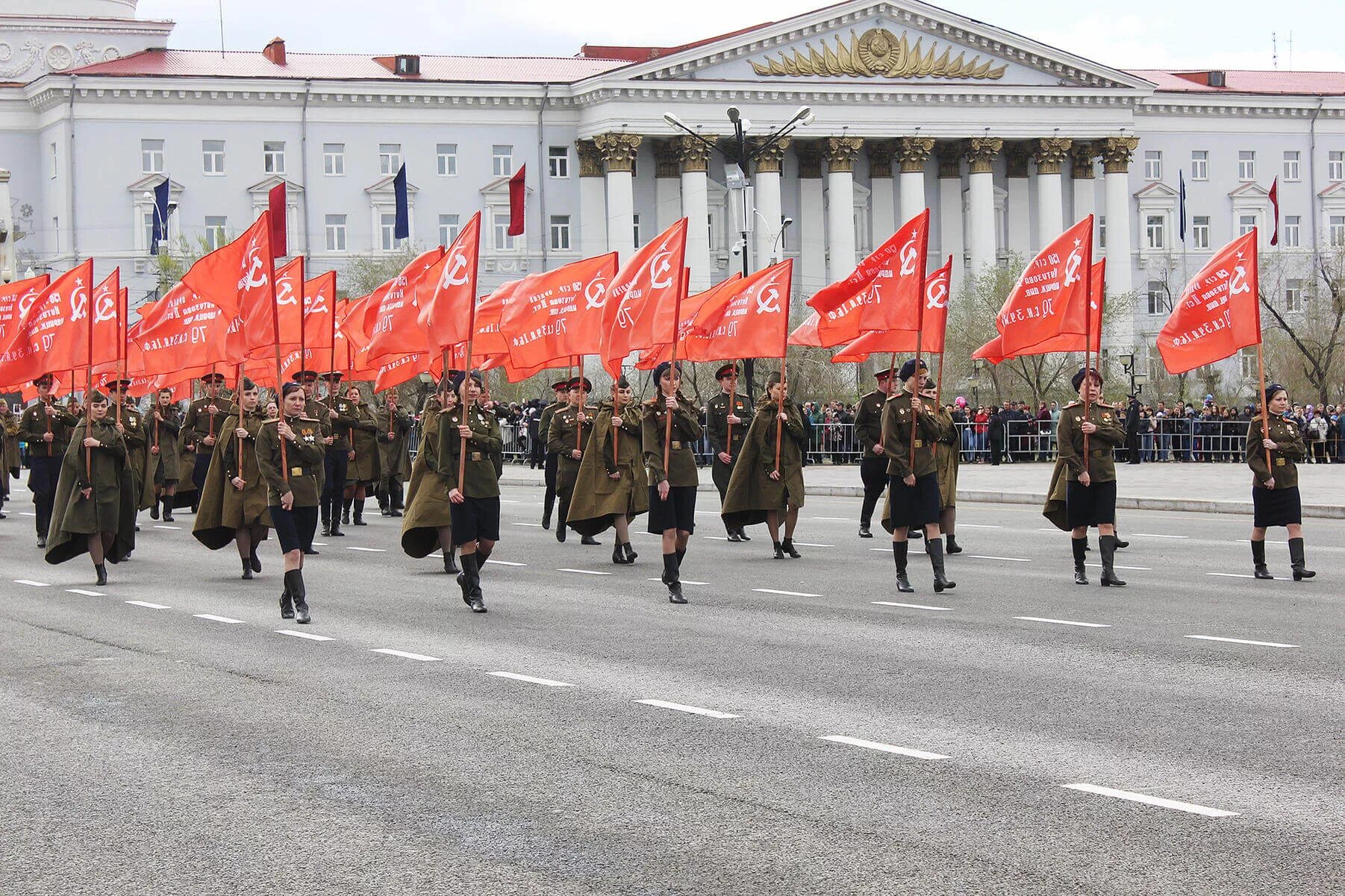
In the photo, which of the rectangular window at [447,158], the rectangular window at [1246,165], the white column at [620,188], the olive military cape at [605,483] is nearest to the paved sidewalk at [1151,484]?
the olive military cape at [605,483]

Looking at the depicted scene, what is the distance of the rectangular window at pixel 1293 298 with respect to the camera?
6166 centimetres

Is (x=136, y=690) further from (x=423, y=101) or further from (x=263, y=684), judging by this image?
(x=423, y=101)

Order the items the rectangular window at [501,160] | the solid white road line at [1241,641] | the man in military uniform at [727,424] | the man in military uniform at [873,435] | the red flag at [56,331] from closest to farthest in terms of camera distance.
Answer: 1. the solid white road line at [1241,641]
2. the red flag at [56,331]
3. the man in military uniform at [727,424]
4. the man in military uniform at [873,435]
5. the rectangular window at [501,160]

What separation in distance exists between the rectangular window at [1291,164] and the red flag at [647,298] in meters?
70.6

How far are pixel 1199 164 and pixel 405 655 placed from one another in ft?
246

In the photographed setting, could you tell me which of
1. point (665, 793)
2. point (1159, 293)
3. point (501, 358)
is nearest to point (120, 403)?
point (501, 358)

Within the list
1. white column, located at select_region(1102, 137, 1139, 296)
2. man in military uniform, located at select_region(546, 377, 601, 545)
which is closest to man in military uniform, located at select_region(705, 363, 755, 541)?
man in military uniform, located at select_region(546, 377, 601, 545)

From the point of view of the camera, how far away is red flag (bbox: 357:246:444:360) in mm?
17166

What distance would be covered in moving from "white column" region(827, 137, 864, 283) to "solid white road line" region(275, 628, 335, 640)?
64.3m

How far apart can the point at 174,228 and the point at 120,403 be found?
54501mm

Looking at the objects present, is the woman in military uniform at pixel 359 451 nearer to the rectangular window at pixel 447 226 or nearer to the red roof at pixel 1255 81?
the rectangular window at pixel 447 226

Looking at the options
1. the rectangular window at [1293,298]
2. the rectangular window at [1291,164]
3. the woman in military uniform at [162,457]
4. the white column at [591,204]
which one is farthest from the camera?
the rectangular window at [1291,164]

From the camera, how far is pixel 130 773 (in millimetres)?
8195

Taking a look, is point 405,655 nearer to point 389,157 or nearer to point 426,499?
point 426,499
